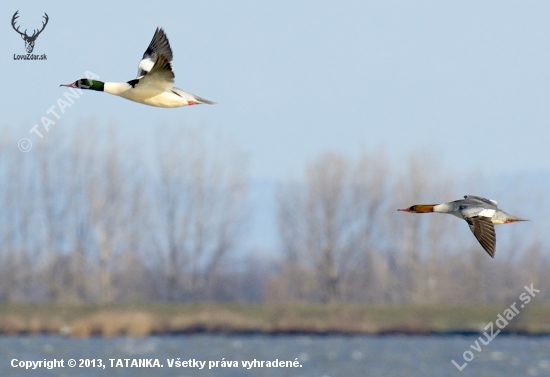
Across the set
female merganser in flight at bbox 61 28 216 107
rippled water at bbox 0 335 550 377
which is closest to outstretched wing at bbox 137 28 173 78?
female merganser in flight at bbox 61 28 216 107

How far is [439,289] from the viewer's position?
46.7 meters

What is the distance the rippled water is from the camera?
29.7 metres

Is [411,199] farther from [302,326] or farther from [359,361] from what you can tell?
[359,361]

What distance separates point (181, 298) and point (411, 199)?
1109 centimetres

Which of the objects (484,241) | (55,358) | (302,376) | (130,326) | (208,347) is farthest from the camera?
(130,326)

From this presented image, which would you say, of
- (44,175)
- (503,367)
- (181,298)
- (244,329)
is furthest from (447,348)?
(44,175)

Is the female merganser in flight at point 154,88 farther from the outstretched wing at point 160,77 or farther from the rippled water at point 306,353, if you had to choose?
the rippled water at point 306,353

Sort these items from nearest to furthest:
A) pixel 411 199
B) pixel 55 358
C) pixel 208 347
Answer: pixel 55 358 < pixel 208 347 < pixel 411 199

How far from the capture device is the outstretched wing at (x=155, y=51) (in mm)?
10352

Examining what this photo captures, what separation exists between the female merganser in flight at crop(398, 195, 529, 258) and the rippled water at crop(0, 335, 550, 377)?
21690 mm

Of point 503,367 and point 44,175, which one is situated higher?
point 44,175

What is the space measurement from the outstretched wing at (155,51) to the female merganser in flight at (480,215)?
342cm

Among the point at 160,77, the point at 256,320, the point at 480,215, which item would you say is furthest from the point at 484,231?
the point at 256,320

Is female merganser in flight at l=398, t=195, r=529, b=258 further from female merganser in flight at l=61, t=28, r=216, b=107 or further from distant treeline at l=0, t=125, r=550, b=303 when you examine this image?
distant treeline at l=0, t=125, r=550, b=303
